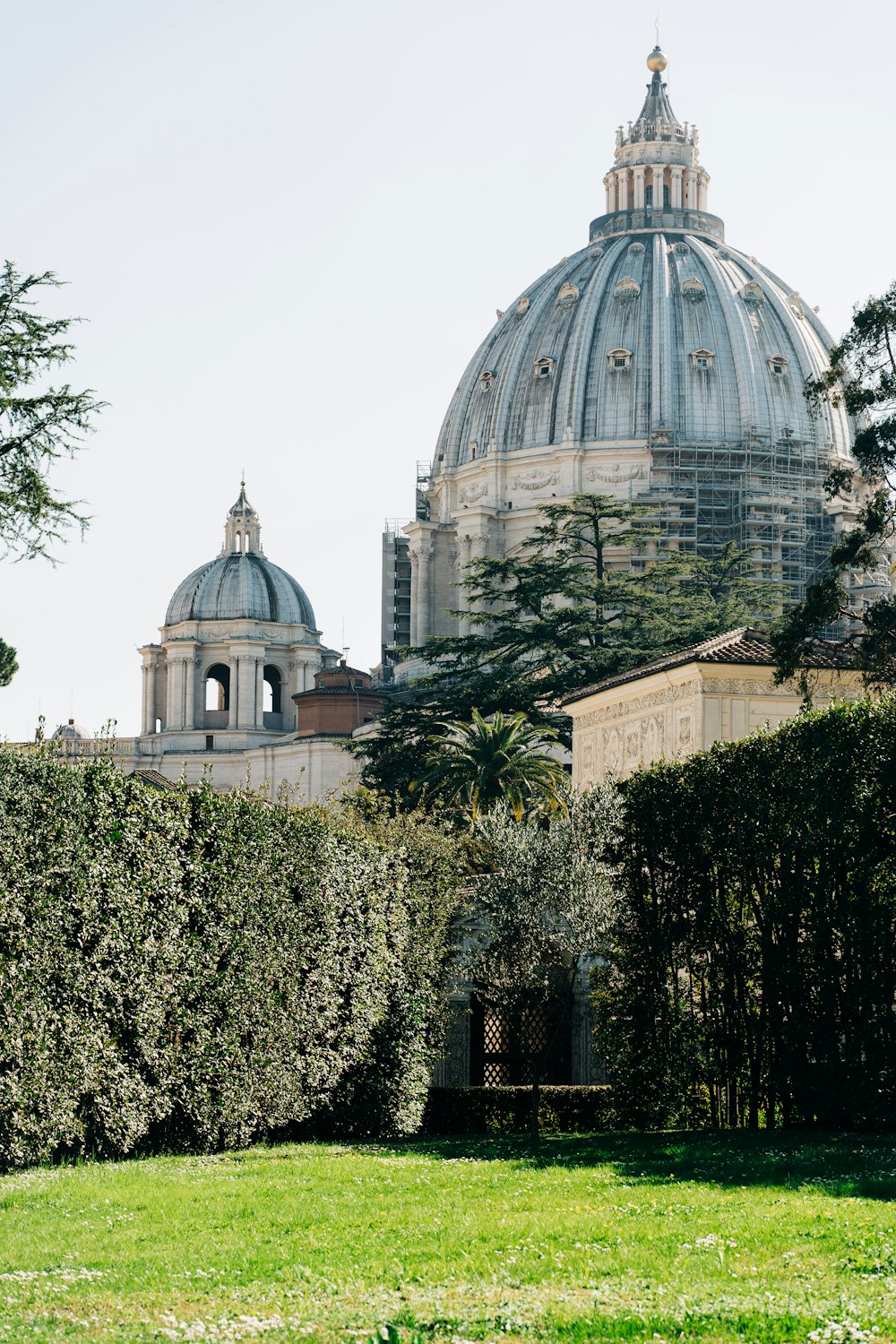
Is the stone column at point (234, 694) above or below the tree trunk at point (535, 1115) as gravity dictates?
above

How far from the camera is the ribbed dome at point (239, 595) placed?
306 ft

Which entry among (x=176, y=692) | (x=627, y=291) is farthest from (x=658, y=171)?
(x=176, y=692)

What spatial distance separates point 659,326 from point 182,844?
80.0 meters

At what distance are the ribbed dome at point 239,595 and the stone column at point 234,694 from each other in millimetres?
2254

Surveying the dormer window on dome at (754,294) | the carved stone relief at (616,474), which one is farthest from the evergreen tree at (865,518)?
the dormer window on dome at (754,294)

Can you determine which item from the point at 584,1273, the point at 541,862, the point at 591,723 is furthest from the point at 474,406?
the point at 584,1273

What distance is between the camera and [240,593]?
93250 mm

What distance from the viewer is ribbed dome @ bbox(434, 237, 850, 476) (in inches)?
3600

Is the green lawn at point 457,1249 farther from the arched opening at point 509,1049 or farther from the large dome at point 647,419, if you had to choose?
the large dome at point 647,419

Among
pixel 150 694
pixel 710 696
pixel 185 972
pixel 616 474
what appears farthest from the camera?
pixel 150 694

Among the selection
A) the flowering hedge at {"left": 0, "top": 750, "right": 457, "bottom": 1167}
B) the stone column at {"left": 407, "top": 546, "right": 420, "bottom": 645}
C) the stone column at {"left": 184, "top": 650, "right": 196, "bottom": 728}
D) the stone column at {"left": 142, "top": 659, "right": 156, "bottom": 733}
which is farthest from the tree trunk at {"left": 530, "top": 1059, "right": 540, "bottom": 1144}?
the stone column at {"left": 142, "top": 659, "right": 156, "bottom": 733}

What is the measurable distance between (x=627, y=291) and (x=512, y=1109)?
78.3 metres

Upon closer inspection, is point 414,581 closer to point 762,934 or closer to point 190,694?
point 190,694

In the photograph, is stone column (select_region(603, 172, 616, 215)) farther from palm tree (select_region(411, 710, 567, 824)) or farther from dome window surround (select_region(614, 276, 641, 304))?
palm tree (select_region(411, 710, 567, 824))
